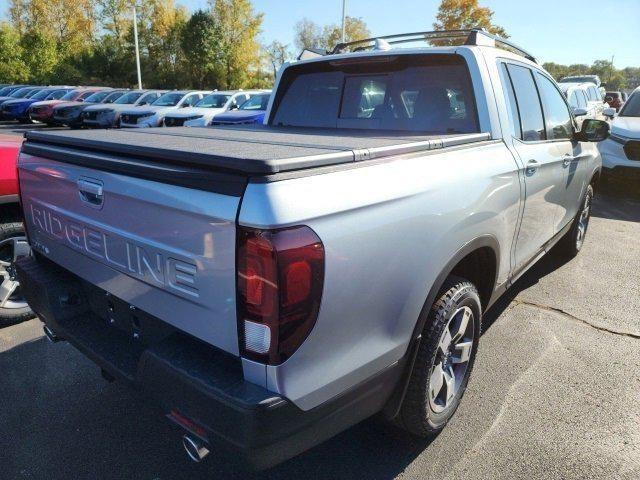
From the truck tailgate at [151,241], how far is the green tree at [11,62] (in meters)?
45.3

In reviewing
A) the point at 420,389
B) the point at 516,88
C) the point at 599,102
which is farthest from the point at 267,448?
the point at 599,102

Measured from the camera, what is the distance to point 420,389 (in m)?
2.18

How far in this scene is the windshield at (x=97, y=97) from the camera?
65.6 ft

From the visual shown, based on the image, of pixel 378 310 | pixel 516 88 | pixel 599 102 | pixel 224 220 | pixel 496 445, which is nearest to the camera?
pixel 224 220

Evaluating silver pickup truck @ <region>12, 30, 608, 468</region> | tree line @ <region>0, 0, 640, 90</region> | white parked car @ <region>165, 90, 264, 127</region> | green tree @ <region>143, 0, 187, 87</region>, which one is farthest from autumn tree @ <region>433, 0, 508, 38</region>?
silver pickup truck @ <region>12, 30, 608, 468</region>

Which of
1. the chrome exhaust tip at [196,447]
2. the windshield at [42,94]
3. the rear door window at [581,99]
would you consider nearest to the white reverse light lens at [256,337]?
the chrome exhaust tip at [196,447]

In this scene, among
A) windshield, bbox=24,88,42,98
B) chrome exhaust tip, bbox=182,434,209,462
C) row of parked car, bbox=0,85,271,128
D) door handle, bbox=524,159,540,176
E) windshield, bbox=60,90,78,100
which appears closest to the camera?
chrome exhaust tip, bbox=182,434,209,462

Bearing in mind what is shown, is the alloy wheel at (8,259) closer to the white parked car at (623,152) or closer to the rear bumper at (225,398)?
the rear bumper at (225,398)

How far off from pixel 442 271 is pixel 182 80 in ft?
143

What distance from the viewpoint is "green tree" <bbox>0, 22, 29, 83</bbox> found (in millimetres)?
38438

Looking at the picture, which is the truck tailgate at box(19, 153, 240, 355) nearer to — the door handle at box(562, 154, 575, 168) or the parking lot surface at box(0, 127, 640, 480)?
the parking lot surface at box(0, 127, 640, 480)

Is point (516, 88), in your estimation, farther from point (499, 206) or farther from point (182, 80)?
point (182, 80)

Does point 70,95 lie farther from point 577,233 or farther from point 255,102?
point 577,233

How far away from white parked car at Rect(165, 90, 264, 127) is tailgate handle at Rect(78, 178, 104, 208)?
11.8 meters
